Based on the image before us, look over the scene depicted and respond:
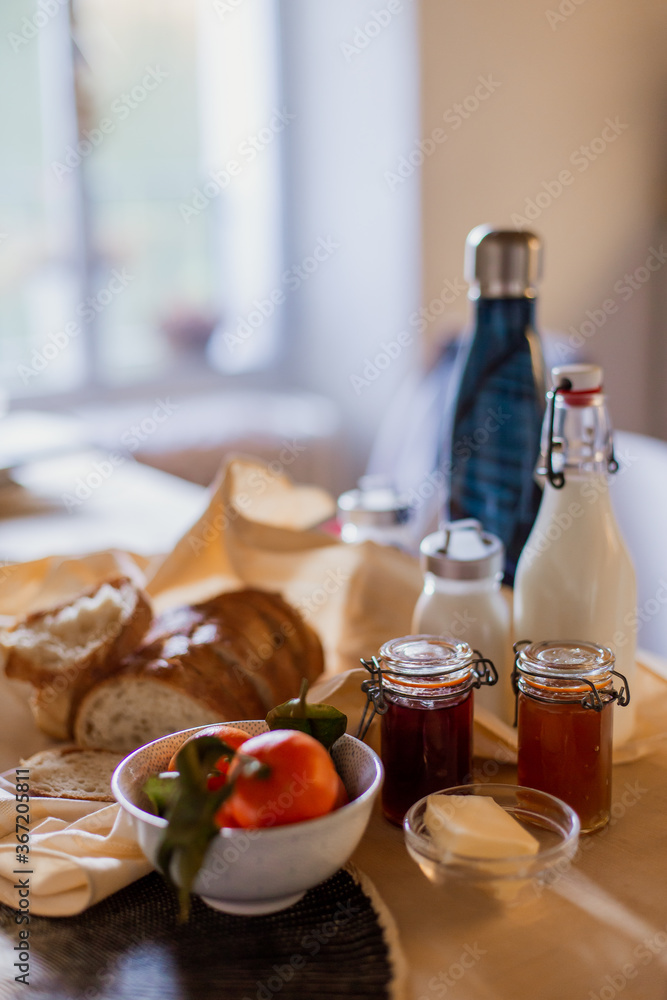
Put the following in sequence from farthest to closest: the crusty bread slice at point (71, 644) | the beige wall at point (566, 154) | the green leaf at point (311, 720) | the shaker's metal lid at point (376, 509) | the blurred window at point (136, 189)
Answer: the blurred window at point (136, 189), the beige wall at point (566, 154), the shaker's metal lid at point (376, 509), the crusty bread slice at point (71, 644), the green leaf at point (311, 720)

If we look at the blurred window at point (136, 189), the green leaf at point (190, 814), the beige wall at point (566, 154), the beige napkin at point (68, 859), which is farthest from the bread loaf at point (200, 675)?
the blurred window at point (136, 189)

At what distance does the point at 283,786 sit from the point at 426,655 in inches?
6.3

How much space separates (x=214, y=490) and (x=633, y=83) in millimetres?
2766

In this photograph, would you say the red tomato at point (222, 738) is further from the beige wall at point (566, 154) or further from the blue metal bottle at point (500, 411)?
the beige wall at point (566, 154)

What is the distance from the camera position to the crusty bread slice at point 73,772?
27.3 inches

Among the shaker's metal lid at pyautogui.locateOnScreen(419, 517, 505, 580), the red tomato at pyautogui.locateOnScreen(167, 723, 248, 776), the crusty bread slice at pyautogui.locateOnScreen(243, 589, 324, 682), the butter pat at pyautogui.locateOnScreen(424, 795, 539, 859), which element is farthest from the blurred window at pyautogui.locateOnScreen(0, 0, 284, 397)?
the butter pat at pyautogui.locateOnScreen(424, 795, 539, 859)

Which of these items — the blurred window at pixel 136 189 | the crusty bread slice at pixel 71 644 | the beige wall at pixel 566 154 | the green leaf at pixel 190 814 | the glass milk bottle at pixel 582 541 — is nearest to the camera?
the green leaf at pixel 190 814

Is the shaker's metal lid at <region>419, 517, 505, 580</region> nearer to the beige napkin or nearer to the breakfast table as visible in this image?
the breakfast table

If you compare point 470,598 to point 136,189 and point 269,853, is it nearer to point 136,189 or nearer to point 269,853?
point 269,853

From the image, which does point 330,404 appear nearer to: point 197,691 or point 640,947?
point 197,691

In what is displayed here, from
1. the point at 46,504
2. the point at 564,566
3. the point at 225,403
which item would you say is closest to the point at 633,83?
the point at 225,403

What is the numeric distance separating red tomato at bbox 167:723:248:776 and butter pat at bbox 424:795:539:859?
0.40ft

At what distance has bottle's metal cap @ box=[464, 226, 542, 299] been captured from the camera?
836 millimetres

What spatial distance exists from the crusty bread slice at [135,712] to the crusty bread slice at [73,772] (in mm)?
36
